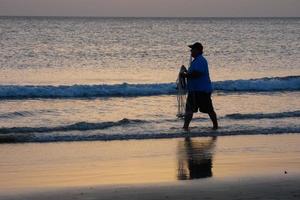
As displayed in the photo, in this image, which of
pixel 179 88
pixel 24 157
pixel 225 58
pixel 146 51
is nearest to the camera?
pixel 24 157

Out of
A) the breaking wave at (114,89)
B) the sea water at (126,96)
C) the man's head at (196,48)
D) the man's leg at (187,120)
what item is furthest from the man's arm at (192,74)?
the breaking wave at (114,89)

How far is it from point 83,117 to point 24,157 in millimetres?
5713

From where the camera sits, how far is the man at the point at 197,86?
13609 mm

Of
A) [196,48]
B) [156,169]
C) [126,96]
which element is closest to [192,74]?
[196,48]

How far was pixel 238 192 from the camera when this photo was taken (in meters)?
8.12

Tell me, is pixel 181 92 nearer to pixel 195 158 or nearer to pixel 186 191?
pixel 195 158

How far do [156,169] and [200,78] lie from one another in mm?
4213

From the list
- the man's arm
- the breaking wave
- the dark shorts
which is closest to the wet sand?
the dark shorts

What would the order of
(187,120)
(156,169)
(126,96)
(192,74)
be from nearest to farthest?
(156,169)
(192,74)
(187,120)
(126,96)

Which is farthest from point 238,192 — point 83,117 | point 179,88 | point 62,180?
point 83,117

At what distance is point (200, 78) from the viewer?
45.1 feet

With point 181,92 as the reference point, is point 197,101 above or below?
below

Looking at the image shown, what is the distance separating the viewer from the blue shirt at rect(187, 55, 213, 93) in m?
13.6

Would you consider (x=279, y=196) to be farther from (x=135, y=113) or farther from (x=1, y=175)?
(x=135, y=113)
